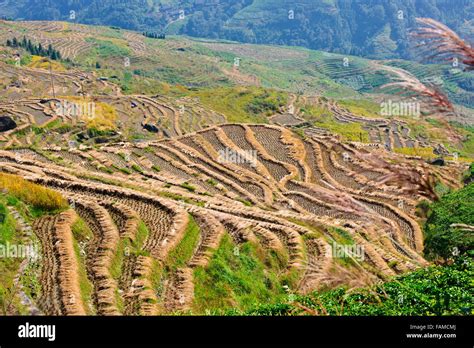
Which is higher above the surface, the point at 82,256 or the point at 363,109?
the point at 82,256

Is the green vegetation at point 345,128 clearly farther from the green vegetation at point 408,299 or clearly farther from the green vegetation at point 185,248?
the green vegetation at point 408,299

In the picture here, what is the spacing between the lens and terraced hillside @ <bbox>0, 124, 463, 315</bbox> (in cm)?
1234

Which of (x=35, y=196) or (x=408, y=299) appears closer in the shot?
(x=408, y=299)

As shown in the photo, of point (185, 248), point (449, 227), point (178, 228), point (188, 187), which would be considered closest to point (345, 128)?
point (188, 187)

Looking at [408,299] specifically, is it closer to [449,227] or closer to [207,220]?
[207,220]

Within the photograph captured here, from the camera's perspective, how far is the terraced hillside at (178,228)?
12336mm

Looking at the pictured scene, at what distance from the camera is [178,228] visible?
17.0 meters

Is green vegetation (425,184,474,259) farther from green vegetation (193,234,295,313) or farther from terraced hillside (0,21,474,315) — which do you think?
green vegetation (193,234,295,313)

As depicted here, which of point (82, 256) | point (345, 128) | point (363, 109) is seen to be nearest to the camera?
point (82, 256)

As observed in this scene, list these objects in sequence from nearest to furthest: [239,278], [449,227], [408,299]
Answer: [408,299] → [239,278] → [449,227]

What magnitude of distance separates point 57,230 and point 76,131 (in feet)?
179

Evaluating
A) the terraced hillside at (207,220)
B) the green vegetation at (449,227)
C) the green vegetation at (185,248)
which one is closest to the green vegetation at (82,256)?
the terraced hillside at (207,220)

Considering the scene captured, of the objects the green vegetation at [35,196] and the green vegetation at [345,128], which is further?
the green vegetation at [345,128]

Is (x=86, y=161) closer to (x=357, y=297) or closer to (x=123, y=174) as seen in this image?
(x=123, y=174)
